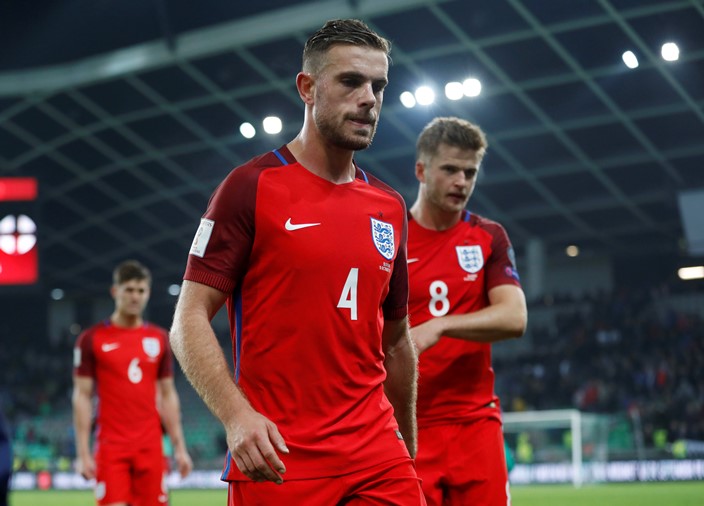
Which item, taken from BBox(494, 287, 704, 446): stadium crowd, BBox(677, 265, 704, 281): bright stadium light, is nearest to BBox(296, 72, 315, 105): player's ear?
BBox(494, 287, 704, 446): stadium crowd

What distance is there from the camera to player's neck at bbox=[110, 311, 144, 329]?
361 inches

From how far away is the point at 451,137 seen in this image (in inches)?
215

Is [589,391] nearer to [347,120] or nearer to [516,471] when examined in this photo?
[516,471]

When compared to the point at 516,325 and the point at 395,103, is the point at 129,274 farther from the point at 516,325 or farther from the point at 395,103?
the point at 395,103

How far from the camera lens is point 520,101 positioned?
27844 mm

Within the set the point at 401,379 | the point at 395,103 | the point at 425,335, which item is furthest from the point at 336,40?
the point at 395,103

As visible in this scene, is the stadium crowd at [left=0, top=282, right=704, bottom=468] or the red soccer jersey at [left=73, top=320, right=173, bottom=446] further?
the stadium crowd at [left=0, top=282, right=704, bottom=468]

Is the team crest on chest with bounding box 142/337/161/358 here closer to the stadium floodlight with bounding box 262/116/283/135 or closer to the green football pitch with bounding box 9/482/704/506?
the green football pitch with bounding box 9/482/704/506

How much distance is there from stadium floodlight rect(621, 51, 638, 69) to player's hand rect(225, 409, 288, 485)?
2335 cm

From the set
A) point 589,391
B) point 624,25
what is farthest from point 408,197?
point 624,25

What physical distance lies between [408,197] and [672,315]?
875cm

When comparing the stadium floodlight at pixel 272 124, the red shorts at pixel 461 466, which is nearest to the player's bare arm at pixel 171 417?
the red shorts at pixel 461 466

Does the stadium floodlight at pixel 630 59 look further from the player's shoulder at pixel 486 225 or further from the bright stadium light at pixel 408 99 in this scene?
the player's shoulder at pixel 486 225

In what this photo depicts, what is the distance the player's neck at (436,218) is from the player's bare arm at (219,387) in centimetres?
241
